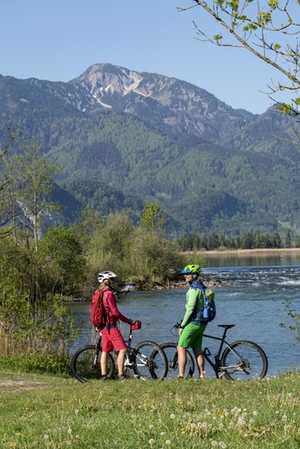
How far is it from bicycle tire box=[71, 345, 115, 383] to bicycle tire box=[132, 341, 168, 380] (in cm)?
55

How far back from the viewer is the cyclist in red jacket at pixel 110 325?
13977mm

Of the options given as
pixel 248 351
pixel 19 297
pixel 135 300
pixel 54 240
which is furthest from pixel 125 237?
pixel 248 351

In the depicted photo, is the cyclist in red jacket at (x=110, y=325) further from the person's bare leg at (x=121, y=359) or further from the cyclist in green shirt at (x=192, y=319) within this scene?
the cyclist in green shirt at (x=192, y=319)

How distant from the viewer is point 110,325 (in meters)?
14.1

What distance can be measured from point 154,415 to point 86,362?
300 inches

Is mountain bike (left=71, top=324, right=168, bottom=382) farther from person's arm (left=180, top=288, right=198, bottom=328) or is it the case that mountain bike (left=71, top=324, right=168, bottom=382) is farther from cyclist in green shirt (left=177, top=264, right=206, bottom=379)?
person's arm (left=180, top=288, right=198, bottom=328)

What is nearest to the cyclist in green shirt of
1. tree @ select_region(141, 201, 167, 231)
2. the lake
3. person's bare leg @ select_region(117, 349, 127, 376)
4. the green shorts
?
→ the green shorts

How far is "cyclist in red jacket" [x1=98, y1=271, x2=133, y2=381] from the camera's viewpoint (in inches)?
550

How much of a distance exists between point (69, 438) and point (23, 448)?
0.52 m

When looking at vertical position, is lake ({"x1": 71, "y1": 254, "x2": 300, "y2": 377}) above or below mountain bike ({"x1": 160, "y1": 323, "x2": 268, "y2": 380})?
below

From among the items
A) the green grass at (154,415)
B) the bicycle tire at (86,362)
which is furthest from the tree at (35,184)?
the green grass at (154,415)

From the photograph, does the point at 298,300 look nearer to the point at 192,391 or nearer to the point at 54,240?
the point at 54,240

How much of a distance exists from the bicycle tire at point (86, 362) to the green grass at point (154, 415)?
1.90 m

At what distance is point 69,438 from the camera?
23.0 ft
